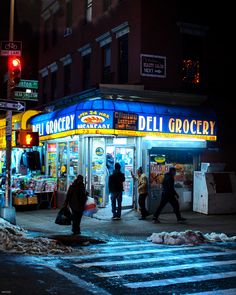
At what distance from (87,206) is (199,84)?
9024mm

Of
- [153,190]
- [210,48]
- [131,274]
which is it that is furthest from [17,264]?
[210,48]

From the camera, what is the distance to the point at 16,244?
10180mm

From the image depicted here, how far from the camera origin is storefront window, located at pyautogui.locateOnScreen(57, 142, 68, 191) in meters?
19.7

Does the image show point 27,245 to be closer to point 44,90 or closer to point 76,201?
point 76,201

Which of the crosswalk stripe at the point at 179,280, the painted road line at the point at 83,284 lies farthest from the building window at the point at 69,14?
the crosswalk stripe at the point at 179,280

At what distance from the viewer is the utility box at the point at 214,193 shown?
17250mm

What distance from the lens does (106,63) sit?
2103 centimetres

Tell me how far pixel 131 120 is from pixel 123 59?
13.3 ft

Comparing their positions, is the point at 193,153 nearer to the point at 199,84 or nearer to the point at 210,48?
the point at 199,84

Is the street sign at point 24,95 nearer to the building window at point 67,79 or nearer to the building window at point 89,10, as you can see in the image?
the building window at point 89,10

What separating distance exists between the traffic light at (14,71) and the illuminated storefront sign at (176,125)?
15.2 ft

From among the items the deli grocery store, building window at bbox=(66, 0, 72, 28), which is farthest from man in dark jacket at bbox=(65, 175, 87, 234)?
building window at bbox=(66, 0, 72, 28)

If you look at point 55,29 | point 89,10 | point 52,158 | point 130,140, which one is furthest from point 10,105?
point 55,29

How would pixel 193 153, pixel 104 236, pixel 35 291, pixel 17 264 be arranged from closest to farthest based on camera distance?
pixel 35 291 < pixel 17 264 < pixel 104 236 < pixel 193 153
